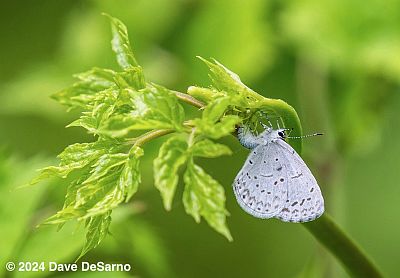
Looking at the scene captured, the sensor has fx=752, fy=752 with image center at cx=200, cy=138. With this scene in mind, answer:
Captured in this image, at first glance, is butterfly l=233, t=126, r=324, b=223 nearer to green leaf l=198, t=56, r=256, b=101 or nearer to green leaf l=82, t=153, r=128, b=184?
green leaf l=198, t=56, r=256, b=101

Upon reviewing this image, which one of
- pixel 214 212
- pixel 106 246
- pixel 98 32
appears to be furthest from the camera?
pixel 98 32

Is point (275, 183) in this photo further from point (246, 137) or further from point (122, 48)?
point (122, 48)

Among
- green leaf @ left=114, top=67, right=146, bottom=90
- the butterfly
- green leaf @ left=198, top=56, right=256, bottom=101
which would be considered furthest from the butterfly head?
green leaf @ left=114, top=67, right=146, bottom=90

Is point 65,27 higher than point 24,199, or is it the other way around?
point 24,199

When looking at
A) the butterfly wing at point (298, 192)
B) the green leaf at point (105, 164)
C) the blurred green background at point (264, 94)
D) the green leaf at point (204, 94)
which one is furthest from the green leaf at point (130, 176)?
the blurred green background at point (264, 94)

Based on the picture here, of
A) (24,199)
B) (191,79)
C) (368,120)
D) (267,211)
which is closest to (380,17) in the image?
(368,120)

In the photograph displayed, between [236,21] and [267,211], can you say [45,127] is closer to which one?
[236,21]
